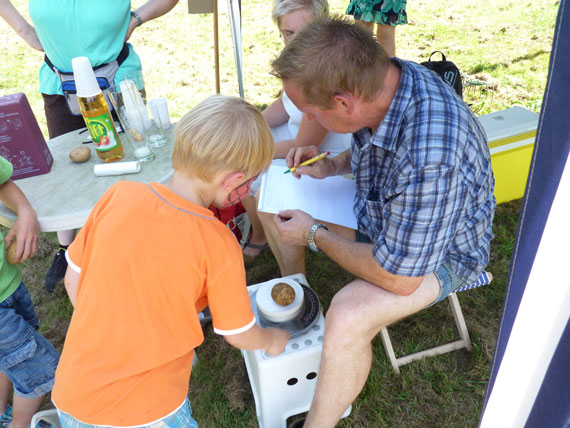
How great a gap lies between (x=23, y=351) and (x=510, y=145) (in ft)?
8.51

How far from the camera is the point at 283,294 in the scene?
1590 millimetres

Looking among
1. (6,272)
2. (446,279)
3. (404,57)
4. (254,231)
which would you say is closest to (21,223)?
(6,272)

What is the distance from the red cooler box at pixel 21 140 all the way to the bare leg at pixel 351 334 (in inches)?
54.3

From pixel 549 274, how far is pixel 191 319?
0.88 m

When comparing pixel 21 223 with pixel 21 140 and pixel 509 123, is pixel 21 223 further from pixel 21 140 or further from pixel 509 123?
pixel 509 123

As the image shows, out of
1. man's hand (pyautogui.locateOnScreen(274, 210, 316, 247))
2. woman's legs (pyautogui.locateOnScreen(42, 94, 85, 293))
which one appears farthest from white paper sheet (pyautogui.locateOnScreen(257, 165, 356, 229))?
woman's legs (pyautogui.locateOnScreen(42, 94, 85, 293))

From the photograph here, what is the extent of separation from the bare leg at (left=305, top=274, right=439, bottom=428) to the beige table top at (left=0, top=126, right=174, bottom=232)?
89 cm

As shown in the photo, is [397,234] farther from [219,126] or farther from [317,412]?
[317,412]

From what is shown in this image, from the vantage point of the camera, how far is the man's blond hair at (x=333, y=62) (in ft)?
4.47

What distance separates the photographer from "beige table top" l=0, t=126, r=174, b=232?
168 cm

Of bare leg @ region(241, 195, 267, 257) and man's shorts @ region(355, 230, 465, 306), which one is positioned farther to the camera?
bare leg @ region(241, 195, 267, 257)

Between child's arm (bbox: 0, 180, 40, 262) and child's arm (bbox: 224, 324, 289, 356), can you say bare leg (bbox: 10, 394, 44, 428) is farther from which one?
child's arm (bbox: 224, 324, 289, 356)

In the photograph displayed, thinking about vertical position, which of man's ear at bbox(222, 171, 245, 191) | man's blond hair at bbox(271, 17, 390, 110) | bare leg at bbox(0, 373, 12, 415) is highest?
man's blond hair at bbox(271, 17, 390, 110)

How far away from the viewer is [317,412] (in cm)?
158
